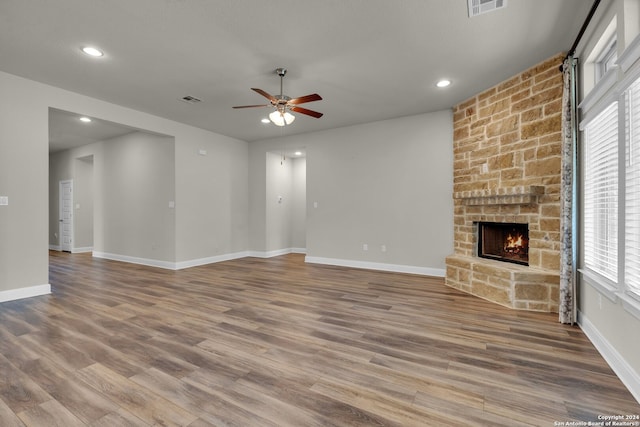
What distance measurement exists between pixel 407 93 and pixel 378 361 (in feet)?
12.3

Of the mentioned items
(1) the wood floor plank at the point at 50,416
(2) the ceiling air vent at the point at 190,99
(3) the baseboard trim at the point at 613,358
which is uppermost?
(2) the ceiling air vent at the point at 190,99

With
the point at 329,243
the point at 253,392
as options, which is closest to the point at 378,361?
the point at 253,392

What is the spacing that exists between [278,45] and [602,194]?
3332mm

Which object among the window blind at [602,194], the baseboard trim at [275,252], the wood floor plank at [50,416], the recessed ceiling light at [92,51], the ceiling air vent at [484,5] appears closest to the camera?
the wood floor plank at [50,416]

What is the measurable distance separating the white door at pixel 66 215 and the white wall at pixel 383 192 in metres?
6.33

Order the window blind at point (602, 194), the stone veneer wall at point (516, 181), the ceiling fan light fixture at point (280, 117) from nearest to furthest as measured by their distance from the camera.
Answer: the window blind at point (602, 194) < the stone veneer wall at point (516, 181) < the ceiling fan light fixture at point (280, 117)

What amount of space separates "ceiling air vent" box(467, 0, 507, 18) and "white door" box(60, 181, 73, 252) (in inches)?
396

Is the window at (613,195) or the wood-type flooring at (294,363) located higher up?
the window at (613,195)

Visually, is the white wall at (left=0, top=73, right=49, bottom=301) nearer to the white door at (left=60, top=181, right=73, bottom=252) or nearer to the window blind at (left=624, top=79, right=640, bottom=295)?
the white door at (left=60, top=181, right=73, bottom=252)

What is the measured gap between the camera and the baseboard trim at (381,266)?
5279 millimetres

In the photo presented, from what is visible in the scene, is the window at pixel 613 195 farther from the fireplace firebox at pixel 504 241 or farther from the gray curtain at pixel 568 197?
the fireplace firebox at pixel 504 241

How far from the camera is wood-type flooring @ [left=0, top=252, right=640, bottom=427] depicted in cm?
172

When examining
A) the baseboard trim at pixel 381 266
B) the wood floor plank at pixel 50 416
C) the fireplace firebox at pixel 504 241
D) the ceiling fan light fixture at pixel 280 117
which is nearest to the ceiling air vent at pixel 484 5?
the ceiling fan light fixture at pixel 280 117

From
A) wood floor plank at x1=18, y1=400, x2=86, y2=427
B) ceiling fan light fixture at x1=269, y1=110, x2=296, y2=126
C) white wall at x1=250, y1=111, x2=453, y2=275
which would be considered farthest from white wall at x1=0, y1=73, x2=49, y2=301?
white wall at x1=250, y1=111, x2=453, y2=275
